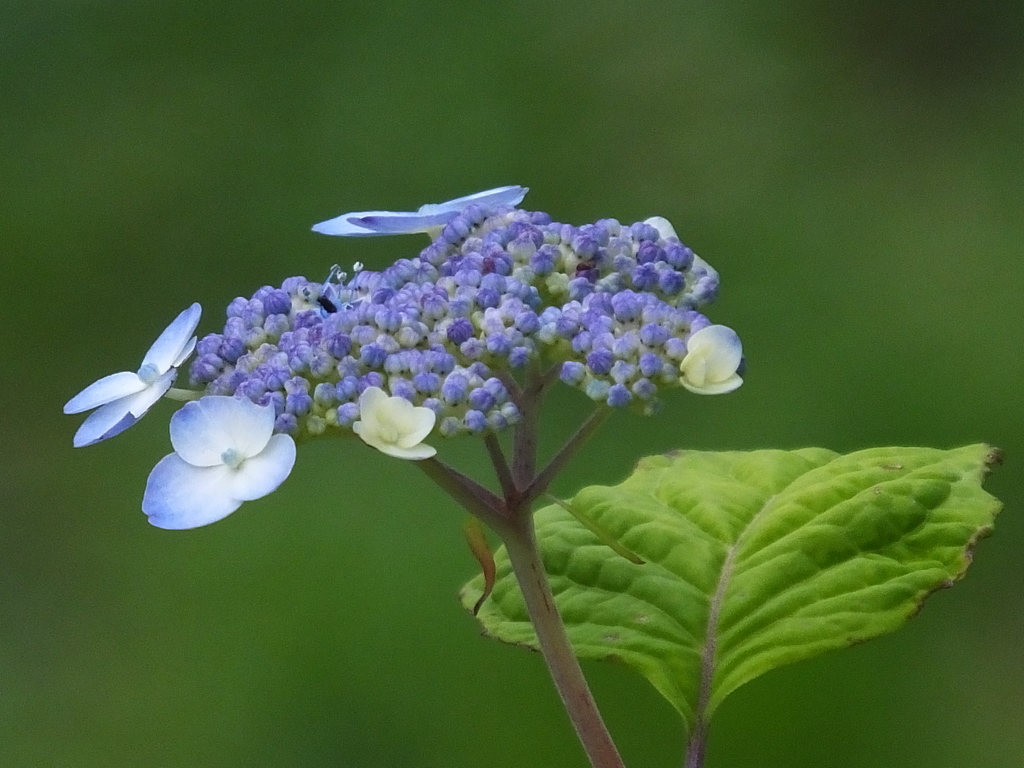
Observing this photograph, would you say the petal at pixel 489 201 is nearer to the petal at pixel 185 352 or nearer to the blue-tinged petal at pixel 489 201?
the blue-tinged petal at pixel 489 201

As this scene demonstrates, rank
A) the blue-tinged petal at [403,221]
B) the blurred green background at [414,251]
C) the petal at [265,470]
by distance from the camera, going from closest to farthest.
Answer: the petal at [265,470]
the blue-tinged petal at [403,221]
the blurred green background at [414,251]

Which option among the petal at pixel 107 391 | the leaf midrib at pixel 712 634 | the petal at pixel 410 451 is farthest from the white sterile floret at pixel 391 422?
the leaf midrib at pixel 712 634

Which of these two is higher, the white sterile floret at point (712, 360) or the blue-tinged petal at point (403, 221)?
the blue-tinged petal at point (403, 221)

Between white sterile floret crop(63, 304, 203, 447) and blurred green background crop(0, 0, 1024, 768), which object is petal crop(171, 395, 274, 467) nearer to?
white sterile floret crop(63, 304, 203, 447)

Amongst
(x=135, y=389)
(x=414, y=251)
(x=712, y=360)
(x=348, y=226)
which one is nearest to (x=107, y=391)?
(x=135, y=389)

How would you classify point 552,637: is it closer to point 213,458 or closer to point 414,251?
point 213,458

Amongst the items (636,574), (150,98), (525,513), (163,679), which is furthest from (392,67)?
(525,513)
